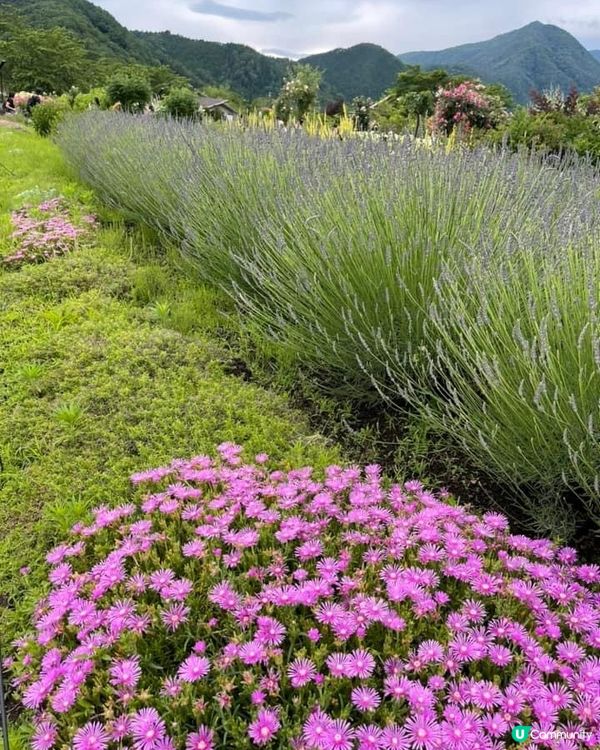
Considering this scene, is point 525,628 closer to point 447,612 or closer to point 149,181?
point 447,612

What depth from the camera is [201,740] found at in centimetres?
119

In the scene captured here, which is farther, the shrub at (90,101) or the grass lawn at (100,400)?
the shrub at (90,101)

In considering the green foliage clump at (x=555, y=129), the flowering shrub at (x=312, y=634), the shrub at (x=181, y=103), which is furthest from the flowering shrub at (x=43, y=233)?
the shrub at (x=181, y=103)

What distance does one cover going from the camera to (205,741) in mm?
1185

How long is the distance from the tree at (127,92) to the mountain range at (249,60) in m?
33.2

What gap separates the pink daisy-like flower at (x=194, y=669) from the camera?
4.25 feet

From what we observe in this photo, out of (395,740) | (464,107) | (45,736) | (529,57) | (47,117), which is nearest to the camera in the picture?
(395,740)

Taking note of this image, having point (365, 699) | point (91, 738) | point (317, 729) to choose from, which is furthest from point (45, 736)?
point (365, 699)

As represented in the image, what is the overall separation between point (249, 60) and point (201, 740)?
101 meters

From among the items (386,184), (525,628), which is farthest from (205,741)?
(386,184)

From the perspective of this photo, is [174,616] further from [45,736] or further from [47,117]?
[47,117]

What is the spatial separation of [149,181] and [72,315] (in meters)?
2.25

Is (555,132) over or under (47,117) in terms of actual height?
under

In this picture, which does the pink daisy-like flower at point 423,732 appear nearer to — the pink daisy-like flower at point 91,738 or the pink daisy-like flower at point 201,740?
the pink daisy-like flower at point 201,740
